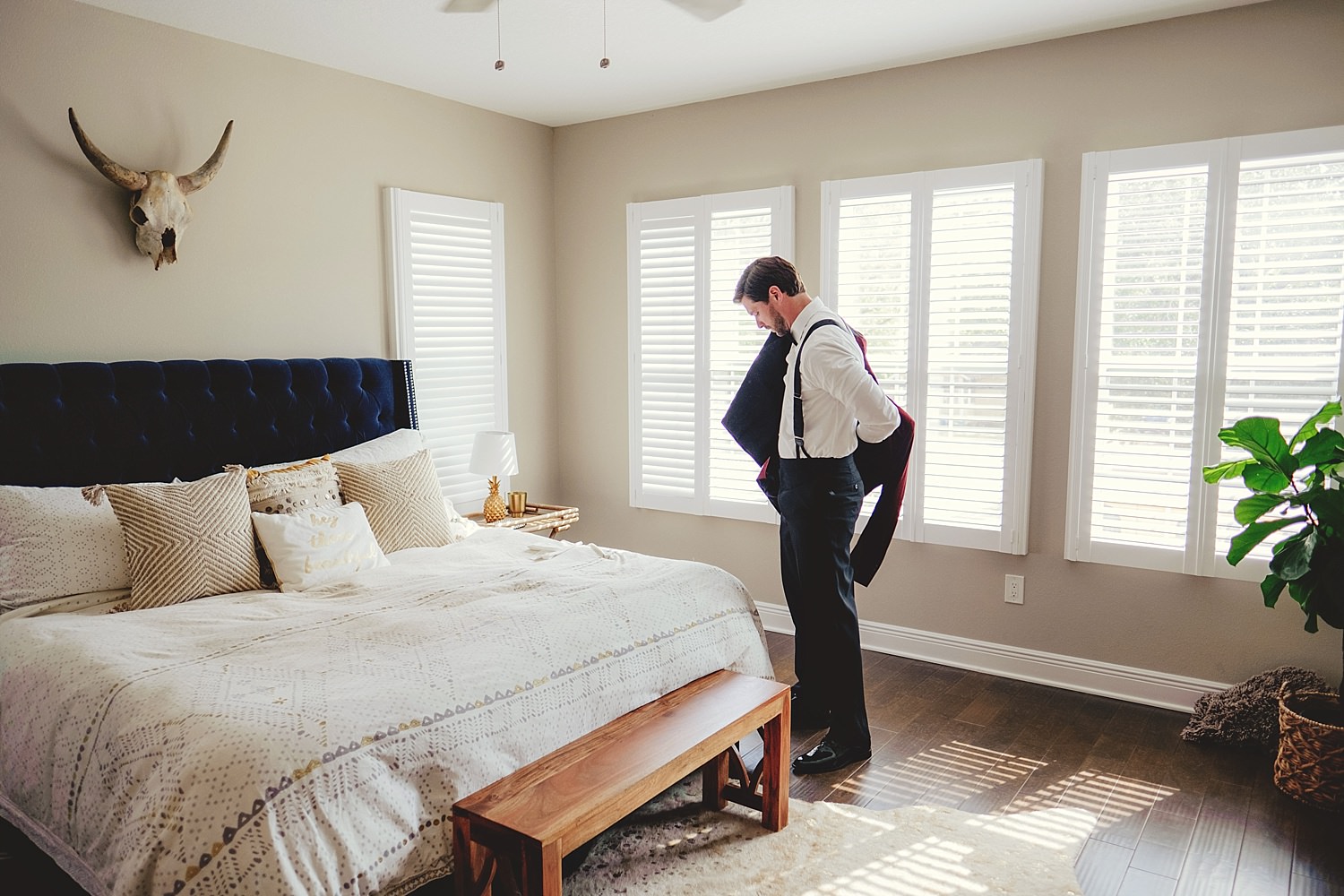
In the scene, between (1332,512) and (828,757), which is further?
(828,757)

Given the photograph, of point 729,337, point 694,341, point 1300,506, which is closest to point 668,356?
point 694,341

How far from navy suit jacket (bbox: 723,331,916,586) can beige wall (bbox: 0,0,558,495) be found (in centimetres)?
188

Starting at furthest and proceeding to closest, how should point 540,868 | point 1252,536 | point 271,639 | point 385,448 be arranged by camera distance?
point 385,448 → point 1252,536 → point 271,639 → point 540,868

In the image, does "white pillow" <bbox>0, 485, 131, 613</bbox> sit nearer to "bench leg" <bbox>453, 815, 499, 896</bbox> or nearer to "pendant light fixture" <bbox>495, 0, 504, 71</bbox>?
"bench leg" <bbox>453, 815, 499, 896</bbox>

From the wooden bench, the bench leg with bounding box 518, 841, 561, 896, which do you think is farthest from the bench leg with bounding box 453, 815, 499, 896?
the bench leg with bounding box 518, 841, 561, 896

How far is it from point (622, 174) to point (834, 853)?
3.56 metres

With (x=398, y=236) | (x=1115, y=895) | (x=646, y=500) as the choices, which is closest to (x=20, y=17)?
(x=398, y=236)

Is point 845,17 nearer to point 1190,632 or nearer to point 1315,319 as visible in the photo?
point 1315,319

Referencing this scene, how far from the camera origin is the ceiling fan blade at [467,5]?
9.87 feet

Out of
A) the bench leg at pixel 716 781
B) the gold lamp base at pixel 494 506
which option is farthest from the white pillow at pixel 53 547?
the bench leg at pixel 716 781

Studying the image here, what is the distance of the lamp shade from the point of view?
14.1 feet

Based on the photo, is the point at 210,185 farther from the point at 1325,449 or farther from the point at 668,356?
the point at 1325,449

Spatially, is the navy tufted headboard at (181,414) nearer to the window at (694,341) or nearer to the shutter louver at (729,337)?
the window at (694,341)

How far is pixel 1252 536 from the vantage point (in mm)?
3014
